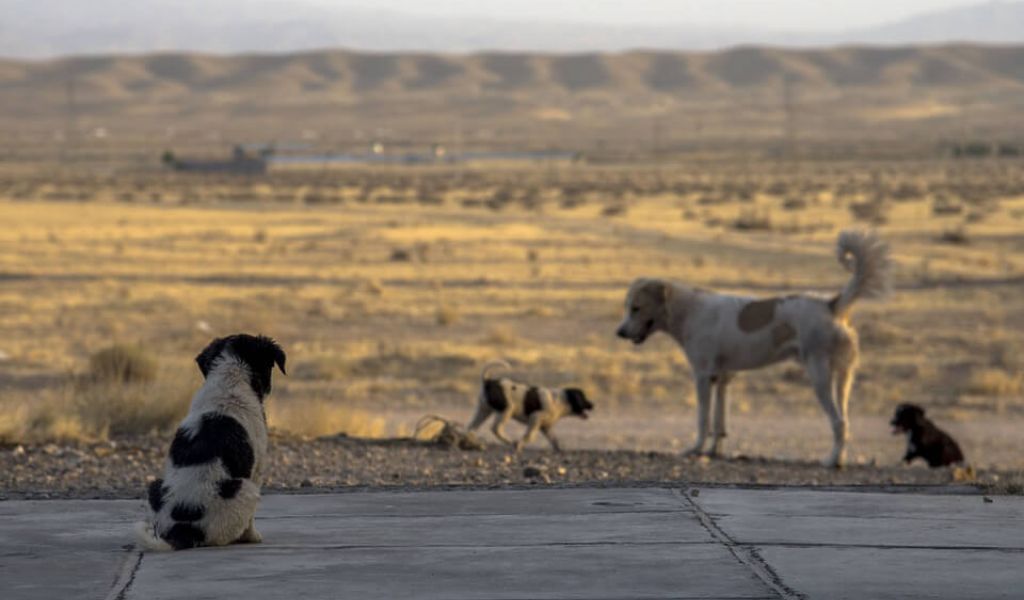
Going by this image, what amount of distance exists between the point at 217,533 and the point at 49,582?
97 cm

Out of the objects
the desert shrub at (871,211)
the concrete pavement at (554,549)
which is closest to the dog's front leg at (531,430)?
the concrete pavement at (554,549)

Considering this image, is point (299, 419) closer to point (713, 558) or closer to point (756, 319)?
point (756, 319)

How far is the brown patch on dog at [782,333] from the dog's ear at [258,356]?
7299mm

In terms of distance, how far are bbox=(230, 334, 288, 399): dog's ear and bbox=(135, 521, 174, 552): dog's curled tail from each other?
0.88 meters

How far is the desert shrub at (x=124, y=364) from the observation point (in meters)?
19.1

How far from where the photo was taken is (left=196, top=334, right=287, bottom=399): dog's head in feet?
27.9

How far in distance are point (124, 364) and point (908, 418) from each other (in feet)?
29.3

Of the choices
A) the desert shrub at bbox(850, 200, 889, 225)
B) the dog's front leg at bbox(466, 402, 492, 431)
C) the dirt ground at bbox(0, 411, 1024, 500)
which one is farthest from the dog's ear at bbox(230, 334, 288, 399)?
the desert shrub at bbox(850, 200, 889, 225)

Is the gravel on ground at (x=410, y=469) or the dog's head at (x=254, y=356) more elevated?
the dog's head at (x=254, y=356)

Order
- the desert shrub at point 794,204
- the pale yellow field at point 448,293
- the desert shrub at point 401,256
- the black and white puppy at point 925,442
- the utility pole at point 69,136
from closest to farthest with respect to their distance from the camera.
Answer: the black and white puppy at point 925,442 < the pale yellow field at point 448,293 < the desert shrub at point 401,256 < the desert shrub at point 794,204 < the utility pole at point 69,136

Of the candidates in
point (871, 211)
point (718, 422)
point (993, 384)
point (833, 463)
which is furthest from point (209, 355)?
point (871, 211)

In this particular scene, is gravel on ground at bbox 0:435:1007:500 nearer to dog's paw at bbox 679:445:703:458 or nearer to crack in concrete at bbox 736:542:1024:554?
dog's paw at bbox 679:445:703:458

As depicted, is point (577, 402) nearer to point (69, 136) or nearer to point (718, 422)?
point (718, 422)

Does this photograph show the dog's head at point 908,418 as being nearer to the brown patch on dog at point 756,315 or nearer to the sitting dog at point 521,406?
the brown patch on dog at point 756,315
